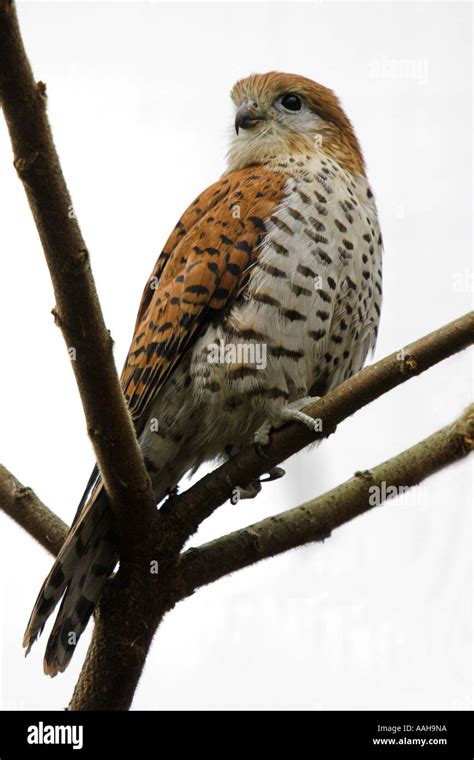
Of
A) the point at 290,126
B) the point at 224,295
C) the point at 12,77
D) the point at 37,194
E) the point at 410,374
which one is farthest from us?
the point at 290,126

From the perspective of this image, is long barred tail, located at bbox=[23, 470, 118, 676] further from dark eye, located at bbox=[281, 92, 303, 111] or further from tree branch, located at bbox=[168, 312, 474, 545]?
dark eye, located at bbox=[281, 92, 303, 111]

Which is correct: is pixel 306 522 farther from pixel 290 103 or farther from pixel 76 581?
pixel 290 103

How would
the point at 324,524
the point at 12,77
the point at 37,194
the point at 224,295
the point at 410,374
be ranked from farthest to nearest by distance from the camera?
1. the point at 224,295
2. the point at 324,524
3. the point at 410,374
4. the point at 37,194
5. the point at 12,77

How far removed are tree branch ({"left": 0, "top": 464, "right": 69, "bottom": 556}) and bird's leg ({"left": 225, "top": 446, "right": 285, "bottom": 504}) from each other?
81 centimetres

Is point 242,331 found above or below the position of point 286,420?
above

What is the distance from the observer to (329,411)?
369cm

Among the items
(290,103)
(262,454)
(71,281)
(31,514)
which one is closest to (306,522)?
(262,454)

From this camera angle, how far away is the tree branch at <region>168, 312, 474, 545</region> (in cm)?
344

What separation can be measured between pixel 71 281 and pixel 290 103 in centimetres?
331

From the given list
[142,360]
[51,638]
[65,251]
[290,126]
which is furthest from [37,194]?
[290,126]

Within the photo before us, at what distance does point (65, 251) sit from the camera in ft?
10.1

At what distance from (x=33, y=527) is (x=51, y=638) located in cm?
49
